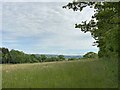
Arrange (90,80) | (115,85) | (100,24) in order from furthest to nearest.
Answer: (100,24) < (90,80) < (115,85)

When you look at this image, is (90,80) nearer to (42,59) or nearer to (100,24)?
(100,24)

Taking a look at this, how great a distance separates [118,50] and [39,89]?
10.2ft

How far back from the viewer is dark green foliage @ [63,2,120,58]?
8.69 m

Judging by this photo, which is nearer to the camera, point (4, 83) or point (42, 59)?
point (4, 83)

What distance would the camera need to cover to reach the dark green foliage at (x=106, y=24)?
869cm

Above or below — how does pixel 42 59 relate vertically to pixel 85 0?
below

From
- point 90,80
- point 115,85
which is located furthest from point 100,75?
point 115,85

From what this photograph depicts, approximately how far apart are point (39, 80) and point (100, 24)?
16.7ft

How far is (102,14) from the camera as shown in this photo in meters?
13.4

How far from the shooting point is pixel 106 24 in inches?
496

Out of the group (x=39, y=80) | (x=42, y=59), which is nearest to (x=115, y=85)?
(x=39, y=80)

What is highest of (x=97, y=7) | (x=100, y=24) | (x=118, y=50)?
(x=97, y=7)

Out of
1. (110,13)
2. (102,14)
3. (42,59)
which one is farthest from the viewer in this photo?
(42,59)

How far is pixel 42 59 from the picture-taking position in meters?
22.1
